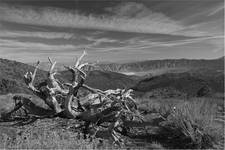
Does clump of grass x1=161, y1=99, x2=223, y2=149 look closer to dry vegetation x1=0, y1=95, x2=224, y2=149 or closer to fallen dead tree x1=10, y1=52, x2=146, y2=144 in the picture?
dry vegetation x1=0, y1=95, x2=224, y2=149

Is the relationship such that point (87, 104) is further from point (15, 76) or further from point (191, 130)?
point (15, 76)

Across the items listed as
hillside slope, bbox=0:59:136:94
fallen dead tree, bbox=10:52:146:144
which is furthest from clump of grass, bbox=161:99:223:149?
hillside slope, bbox=0:59:136:94

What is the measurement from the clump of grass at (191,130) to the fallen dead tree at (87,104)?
0.97 metres

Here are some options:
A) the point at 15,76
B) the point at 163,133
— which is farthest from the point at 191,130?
the point at 15,76

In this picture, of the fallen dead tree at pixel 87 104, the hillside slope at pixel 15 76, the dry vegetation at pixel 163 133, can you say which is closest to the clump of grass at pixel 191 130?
the dry vegetation at pixel 163 133

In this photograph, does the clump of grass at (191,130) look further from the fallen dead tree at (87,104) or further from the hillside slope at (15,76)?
Answer: the hillside slope at (15,76)

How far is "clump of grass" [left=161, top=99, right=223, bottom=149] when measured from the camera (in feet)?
20.9

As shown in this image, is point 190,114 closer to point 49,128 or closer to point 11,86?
point 49,128

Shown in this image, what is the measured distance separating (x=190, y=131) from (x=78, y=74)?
3745mm

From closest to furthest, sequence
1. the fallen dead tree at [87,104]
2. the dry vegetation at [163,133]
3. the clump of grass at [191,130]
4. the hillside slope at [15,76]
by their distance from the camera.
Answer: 1. the dry vegetation at [163,133]
2. the clump of grass at [191,130]
3. the fallen dead tree at [87,104]
4. the hillside slope at [15,76]

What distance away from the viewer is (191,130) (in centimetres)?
645

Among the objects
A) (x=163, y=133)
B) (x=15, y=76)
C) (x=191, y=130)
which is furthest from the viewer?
(x=15, y=76)

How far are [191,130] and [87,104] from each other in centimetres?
363

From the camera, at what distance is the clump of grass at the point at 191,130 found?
636cm
